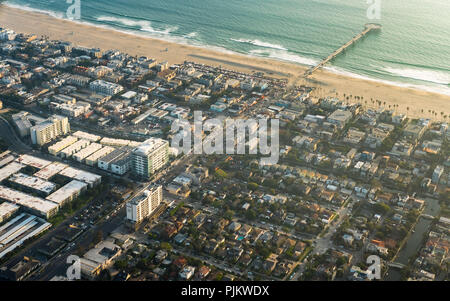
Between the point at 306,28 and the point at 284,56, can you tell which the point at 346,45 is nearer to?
the point at 306,28

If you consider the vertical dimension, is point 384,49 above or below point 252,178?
above

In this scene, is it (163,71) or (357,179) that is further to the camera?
(163,71)

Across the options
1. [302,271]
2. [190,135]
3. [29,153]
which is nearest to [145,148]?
[190,135]

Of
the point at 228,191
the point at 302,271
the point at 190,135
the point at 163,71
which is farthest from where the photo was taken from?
the point at 163,71

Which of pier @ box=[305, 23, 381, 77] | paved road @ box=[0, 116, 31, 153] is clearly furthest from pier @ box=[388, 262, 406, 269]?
pier @ box=[305, 23, 381, 77]
